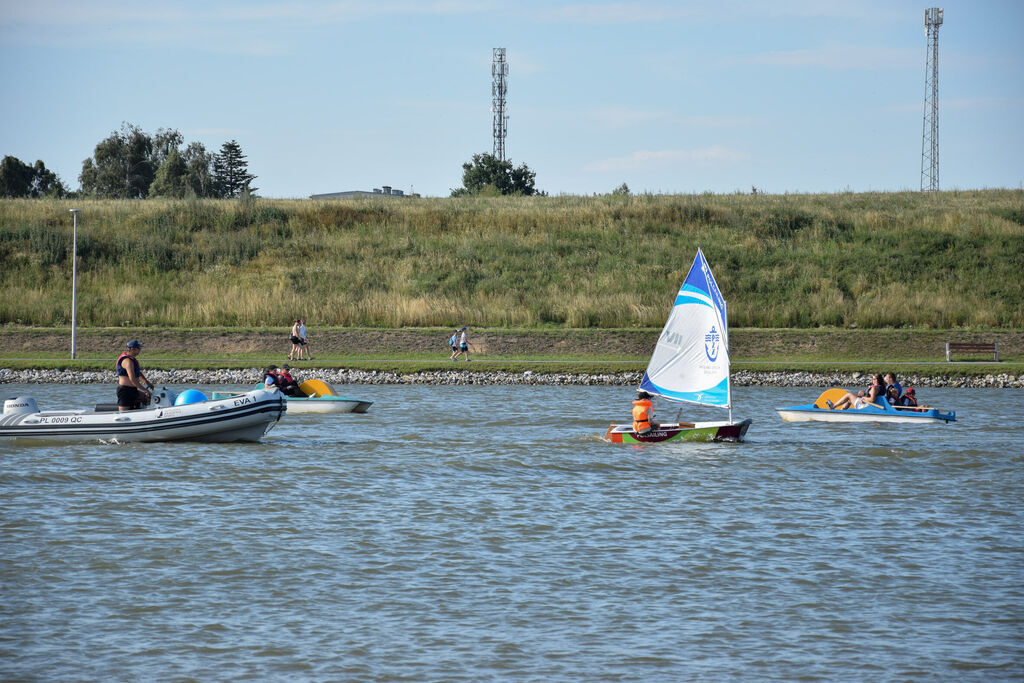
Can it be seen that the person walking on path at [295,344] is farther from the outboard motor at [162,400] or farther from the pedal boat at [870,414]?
the pedal boat at [870,414]

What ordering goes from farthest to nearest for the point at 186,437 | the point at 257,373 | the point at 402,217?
the point at 402,217
the point at 257,373
the point at 186,437

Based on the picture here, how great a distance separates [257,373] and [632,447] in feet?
60.4

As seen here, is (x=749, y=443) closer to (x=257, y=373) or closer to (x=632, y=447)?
(x=632, y=447)

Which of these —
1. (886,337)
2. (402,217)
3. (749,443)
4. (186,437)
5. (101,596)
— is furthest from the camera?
(402,217)

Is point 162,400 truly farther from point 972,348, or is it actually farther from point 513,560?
point 972,348

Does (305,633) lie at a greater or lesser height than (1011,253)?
lesser

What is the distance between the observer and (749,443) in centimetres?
2370

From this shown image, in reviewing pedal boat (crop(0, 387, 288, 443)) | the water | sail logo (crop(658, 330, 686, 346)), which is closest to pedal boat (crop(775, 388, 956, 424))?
the water

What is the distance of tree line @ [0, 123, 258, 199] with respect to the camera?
105m

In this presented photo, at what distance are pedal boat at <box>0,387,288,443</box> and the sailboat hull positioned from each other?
707cm

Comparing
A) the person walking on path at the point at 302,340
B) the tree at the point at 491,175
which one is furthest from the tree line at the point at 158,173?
the person walking on path at the point at 302,340

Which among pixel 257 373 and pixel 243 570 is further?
pixel 257 373

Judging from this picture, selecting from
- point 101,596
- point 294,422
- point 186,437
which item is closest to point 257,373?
point 294,422

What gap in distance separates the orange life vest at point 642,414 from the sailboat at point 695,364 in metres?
0.15
